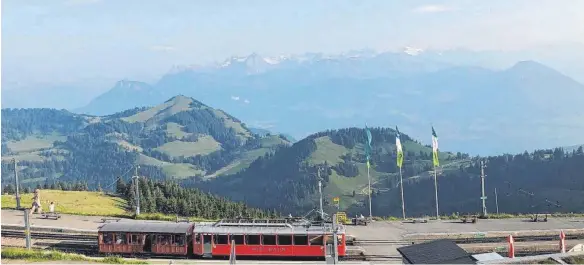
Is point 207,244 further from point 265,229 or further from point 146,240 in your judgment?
point 146,240

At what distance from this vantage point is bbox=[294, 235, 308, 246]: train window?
43062mm

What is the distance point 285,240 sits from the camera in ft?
142

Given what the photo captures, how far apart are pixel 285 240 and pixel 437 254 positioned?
1382 centimetres

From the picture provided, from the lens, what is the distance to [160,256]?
44.1 m

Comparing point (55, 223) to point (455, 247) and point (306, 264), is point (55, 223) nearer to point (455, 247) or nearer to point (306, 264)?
point (306, 264)

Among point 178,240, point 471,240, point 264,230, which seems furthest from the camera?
point 471,240

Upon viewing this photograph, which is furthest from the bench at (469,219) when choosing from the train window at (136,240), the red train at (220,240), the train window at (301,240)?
the train window at (136,240)

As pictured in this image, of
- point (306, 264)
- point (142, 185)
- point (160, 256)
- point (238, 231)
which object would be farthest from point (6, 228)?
point (142, 185)

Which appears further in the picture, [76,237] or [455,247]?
[76,237]

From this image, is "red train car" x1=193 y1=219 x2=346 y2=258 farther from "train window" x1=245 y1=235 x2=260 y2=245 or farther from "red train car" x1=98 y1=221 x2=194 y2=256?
"red train car" x1=98 y1=221 x2=194 y2=256

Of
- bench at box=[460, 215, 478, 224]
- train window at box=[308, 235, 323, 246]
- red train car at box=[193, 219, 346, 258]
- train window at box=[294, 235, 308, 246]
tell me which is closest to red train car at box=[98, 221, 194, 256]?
red train car at box=[193, 219, 346, 258]

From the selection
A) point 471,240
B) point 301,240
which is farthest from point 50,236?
point 471,240

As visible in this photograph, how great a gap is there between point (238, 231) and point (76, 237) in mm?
15275

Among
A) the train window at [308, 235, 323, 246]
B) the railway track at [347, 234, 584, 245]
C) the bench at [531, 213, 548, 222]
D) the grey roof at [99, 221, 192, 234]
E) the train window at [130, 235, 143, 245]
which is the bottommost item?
the railway track at [347, 234, 584, 245]
